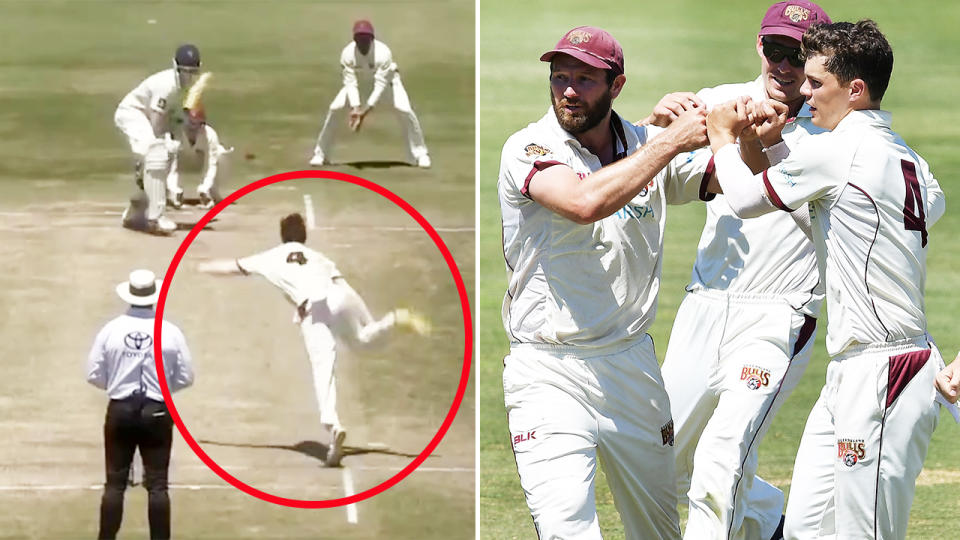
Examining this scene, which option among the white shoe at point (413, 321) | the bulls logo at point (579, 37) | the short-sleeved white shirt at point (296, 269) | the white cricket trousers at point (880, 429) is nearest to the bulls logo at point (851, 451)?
the white cricket trousers at point (880, 429)

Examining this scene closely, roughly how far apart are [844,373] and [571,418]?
3.55ft

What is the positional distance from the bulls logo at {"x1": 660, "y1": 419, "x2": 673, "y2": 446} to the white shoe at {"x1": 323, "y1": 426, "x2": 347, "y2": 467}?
42.7 ft

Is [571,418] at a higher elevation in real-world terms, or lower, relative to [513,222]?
lower

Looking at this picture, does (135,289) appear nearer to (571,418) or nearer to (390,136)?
(571,418)

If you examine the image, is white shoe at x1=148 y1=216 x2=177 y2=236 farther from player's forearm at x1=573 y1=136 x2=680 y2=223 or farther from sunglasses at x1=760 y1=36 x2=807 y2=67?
player's forearm at x1=573 y1=136 x2=680 y2=223

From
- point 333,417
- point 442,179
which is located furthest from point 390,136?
point 333,417

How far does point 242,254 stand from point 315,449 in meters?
3.13

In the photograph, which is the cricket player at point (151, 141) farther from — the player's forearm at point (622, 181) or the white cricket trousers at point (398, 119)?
the player's forearm at point (622, 181)

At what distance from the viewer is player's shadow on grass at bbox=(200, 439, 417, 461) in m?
19.8

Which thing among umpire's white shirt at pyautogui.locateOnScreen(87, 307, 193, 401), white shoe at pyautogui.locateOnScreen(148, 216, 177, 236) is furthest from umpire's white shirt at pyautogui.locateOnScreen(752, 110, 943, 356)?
white shoe at pyautogui.locateOnScreen(148, 216, 177, 236)

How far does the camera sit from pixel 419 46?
1019 inches

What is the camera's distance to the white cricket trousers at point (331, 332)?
21.8 meters

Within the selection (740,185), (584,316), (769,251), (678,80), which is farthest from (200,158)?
(740,185)

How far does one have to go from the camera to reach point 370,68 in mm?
24844
